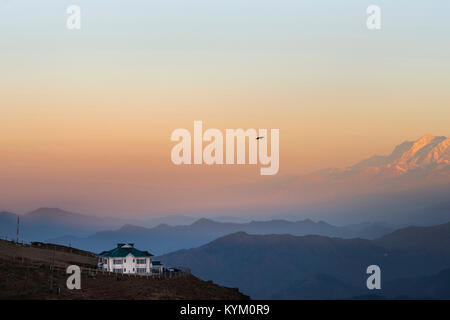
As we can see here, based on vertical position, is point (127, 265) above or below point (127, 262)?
below

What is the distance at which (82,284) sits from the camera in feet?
364

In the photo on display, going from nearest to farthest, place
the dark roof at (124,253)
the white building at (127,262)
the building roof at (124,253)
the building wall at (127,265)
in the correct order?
1. the building wall at (127,265)
2. the white building at (127,262)
3. the dark roof at (124,253)
4. the building roof at (124,253)

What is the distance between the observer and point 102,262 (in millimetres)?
136625

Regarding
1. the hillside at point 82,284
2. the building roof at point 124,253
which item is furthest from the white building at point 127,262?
the hillside at point 82,284

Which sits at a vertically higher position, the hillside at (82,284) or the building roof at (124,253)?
the building roof at (124,253)

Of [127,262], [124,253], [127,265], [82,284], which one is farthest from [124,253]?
[82,284]

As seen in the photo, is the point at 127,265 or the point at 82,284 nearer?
the point at 82,284

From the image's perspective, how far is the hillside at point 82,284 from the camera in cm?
10275

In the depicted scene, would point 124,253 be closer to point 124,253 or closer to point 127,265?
point 124,253

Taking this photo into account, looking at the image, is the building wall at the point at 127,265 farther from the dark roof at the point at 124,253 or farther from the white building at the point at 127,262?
the dark roof at the point at 124,253

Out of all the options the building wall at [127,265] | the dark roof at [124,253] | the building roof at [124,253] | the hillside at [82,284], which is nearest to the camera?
the hillside at [82,284]

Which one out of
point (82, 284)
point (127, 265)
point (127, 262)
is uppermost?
point (127, 262)
